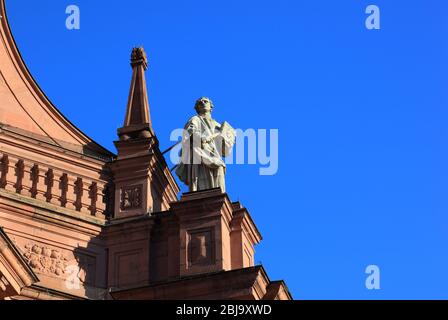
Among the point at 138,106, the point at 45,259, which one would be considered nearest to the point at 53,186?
the point at 45,259

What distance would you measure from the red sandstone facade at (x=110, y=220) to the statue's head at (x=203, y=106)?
0.99 meters

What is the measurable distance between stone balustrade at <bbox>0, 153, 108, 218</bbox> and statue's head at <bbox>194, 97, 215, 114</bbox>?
2331mm

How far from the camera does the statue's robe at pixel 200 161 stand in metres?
24.6

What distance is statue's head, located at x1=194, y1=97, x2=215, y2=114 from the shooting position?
84.6 feet

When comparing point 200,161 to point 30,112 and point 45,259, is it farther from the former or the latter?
point 30,112

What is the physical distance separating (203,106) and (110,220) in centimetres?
291

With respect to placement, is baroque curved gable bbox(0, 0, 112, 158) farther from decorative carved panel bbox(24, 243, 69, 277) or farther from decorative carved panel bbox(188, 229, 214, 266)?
decorative carved panel bbox(188, 229, 214, 266)

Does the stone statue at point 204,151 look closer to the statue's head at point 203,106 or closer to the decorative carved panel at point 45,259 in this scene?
the statue's head at point 203,106

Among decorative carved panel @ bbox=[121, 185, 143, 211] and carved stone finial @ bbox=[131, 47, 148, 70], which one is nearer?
decorative carved panel @ bbox=[121, 185, 143, 211]

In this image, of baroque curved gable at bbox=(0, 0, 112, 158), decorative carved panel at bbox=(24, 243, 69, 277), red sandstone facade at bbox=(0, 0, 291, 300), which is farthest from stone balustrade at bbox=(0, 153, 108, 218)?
decorative carved panel at bbox=(24, 243, 69, 277)

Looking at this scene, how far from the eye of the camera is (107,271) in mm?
24062

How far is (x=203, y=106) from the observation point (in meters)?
25.8

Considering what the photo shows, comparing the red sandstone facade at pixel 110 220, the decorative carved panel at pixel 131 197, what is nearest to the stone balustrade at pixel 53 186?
the red sandstone facade at pixel 110 220
